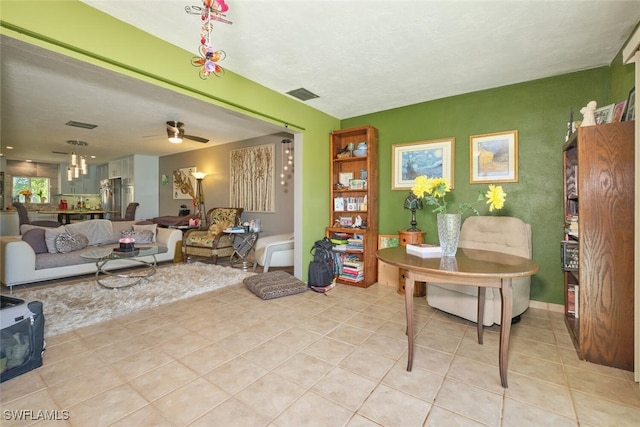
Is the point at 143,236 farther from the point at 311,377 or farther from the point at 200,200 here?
the point at 311,377

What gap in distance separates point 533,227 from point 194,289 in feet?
13.3

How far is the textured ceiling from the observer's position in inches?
74.7

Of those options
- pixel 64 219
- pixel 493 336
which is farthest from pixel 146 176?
pixel 493 336

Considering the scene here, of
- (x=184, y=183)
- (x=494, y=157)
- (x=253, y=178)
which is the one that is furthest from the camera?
(x=184, y=183)

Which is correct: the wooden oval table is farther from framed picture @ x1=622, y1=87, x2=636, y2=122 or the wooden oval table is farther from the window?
the window

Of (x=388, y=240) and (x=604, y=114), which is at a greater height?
(x=604, y=114)

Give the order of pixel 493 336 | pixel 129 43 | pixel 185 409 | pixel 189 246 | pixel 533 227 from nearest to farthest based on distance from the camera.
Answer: pixel 185 409, pixel 129 43, pixel 493 336, pixel 533 227, pixel 189 246

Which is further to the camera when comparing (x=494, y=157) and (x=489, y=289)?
(x=494, y=157)

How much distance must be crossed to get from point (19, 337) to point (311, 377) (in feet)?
6.20

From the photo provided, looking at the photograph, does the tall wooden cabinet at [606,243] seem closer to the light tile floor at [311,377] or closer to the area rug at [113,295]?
the light tile floor at [311,377]

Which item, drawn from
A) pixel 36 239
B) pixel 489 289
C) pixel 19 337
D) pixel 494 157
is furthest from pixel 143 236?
pixel 494 157

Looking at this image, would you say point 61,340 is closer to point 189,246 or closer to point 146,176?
point 189,246

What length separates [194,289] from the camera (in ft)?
11.4

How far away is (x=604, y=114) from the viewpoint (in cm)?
238
